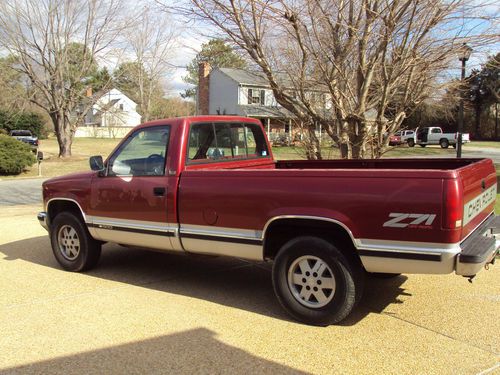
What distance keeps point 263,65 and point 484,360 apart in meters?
5.28

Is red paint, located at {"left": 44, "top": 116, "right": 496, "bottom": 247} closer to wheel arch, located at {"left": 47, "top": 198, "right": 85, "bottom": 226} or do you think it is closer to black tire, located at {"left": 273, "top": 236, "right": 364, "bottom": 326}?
wheel arch, located at {"left": 47, "top": 198, "right": 85, "bottom": 226}

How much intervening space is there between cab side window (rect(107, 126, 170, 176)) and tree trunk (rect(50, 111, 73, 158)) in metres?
25.0

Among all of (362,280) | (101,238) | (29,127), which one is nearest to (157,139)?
(101,238)

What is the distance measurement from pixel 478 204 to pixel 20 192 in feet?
51.1

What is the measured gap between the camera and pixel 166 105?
68.4 m

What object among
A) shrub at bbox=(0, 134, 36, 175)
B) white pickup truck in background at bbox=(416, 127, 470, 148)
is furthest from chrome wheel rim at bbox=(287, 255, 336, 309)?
white pickup truck in background at bbox=(416, 127, 470, 148)

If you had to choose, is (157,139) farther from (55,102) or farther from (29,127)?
(29,127)

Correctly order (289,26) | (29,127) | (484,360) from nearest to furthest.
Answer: (484,360)
(289,26)
(29,127)

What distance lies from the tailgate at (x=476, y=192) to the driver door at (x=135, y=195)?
2792 millimetres

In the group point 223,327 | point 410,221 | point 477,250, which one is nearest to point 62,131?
point 223,327

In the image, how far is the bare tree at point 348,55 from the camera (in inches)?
265

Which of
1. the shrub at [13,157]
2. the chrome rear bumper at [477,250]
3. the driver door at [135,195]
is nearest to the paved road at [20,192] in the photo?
the shrub at [13,157]

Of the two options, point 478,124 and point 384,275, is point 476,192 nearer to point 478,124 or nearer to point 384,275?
point 384,275

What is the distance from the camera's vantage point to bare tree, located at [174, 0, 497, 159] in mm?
6727
